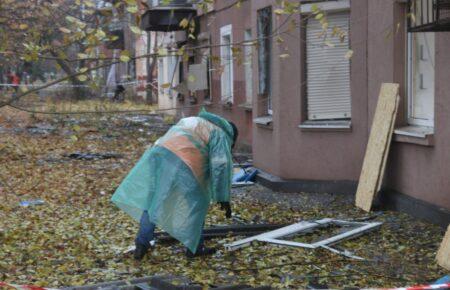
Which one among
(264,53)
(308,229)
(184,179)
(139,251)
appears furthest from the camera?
(264,53)

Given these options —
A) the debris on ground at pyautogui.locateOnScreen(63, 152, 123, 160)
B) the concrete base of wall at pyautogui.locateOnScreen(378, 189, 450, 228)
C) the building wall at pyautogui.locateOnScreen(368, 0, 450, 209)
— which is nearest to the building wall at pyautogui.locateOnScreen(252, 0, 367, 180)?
the building wall at pyautogui.locateOnScreen(368, 0, 450, 209)

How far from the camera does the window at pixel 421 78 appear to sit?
941 cm

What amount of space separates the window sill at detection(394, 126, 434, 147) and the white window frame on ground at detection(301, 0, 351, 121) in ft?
5.71

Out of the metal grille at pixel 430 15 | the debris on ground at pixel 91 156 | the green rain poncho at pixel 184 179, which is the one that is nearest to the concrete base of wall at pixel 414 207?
the metal grille at pixel 430 15

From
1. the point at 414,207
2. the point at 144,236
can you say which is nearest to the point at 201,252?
the point at 144,236

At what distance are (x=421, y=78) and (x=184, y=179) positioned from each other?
145 inches

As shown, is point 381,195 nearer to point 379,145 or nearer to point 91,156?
point 379,145

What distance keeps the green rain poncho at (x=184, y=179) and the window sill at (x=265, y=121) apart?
483 cm

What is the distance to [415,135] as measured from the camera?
364 inches

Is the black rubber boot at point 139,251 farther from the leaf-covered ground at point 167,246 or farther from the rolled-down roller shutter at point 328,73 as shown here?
the rolled-down roller shutter at point 328,73

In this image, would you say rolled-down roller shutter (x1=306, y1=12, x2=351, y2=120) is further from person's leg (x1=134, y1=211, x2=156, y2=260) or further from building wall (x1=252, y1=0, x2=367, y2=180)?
person's leg (x1=134, y1=211, x2=156, y2=260)

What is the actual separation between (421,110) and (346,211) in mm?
1646

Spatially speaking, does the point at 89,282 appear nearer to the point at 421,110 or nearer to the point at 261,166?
the point at 421,110

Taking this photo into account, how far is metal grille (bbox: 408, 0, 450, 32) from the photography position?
773 centimetres
